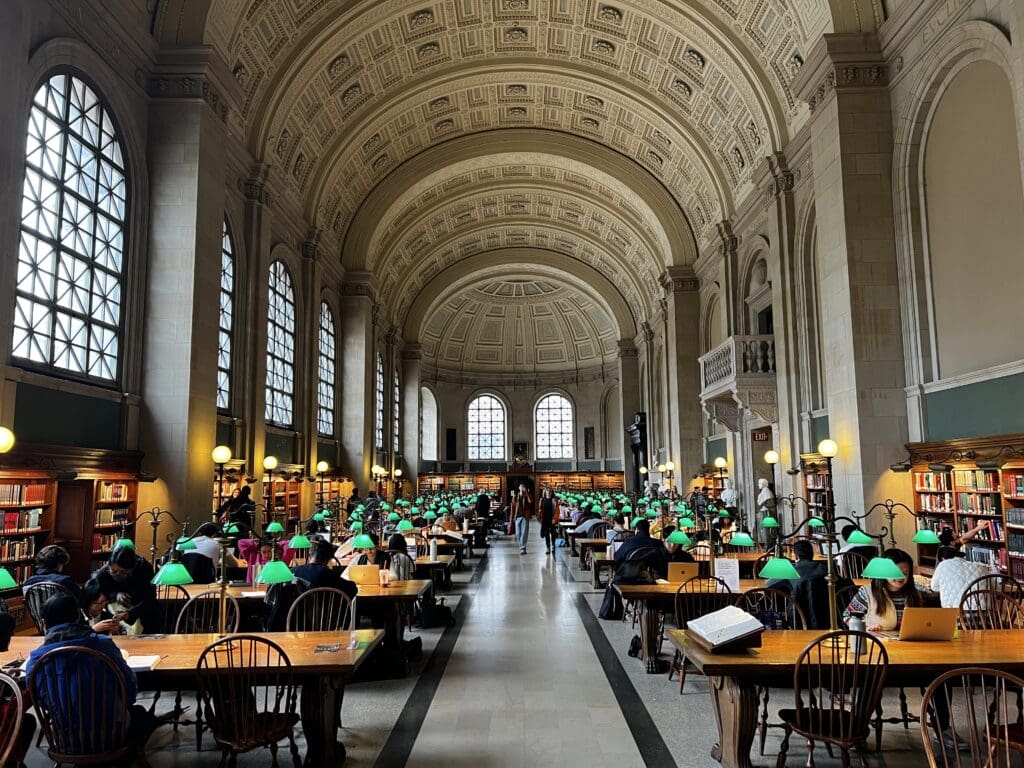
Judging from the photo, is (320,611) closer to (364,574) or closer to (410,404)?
(364,574)

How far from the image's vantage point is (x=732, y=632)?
15.1 ft

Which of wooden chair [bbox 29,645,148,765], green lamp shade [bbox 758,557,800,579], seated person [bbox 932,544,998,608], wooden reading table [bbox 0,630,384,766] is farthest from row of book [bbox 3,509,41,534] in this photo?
seated person [bbox 932,544,998,608]

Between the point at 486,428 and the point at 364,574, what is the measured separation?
33.2 meters

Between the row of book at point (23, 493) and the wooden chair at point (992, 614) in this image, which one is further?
the row of book at point (23, 493)

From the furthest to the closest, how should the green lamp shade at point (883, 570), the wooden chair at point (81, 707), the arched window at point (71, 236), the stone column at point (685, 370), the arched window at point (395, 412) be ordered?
1. the arched window at point (395, 412)
2. the stone column at point (685, 370)
3. the arched window at point (71, 236)
4. the green lamp shade at point (883, 570)
5. the wooden chair at point (81, 707)

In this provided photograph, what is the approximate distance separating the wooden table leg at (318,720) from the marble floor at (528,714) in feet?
0.79

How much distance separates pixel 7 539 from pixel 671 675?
25.0 ft

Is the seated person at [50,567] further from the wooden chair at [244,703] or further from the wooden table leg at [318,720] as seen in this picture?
the wooden table leg at [318,720]

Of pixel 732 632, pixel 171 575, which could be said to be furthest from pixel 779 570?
pixel 171 575

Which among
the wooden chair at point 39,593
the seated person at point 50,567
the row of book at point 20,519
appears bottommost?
the wooden chair at point 39,593

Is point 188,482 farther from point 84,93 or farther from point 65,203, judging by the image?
point 84,93

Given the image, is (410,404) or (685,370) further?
(410,404)

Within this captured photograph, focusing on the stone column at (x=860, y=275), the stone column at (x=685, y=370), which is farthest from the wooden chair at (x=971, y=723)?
the stone column at (x=685, y=370)

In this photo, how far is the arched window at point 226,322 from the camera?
14.4 m
